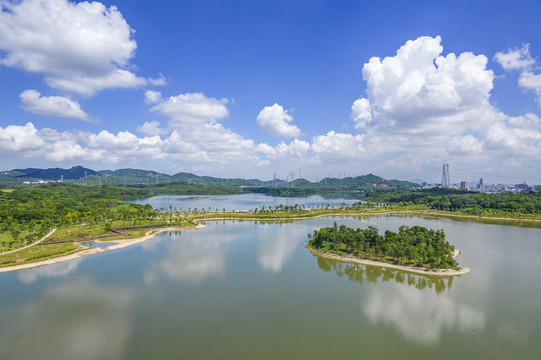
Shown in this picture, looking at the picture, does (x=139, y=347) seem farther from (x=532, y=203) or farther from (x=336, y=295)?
(x=532, y=203)

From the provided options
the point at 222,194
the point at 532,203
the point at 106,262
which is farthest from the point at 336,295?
the point at 222,194

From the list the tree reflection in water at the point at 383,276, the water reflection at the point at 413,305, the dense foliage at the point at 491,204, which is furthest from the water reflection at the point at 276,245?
the dense foliage at the point at 491,204

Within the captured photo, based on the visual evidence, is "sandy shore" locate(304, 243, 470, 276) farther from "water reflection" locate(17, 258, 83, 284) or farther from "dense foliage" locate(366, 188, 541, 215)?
"dense foliage" locate(366, 188, 541, 215)

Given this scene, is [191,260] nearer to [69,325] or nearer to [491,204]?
[69,325]

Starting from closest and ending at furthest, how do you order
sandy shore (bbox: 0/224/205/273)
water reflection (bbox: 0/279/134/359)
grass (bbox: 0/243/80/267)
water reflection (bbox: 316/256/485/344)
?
water reflection (bbox: 0/279/134/359) < water reflection (bbox: 316/256/485/344) < sandy shore (bbox: 0/224/205/273) < grass (bbox: 0/243/80/267)

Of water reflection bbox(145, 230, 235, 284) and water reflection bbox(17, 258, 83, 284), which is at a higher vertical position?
water reflection bbox(145, 230, 235, 284)

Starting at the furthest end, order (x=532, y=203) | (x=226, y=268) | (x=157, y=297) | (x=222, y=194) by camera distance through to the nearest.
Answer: (x=222, y=194) < (x=532, y=203) < (x=226, y=268) < (x=157, y=297)

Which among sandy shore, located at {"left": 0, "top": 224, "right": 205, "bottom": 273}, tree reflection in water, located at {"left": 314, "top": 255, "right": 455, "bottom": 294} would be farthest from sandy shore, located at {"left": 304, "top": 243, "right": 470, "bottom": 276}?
sandy shore, located at {"left": 0, "top": 224, "right": 205, "bottom": 273}
